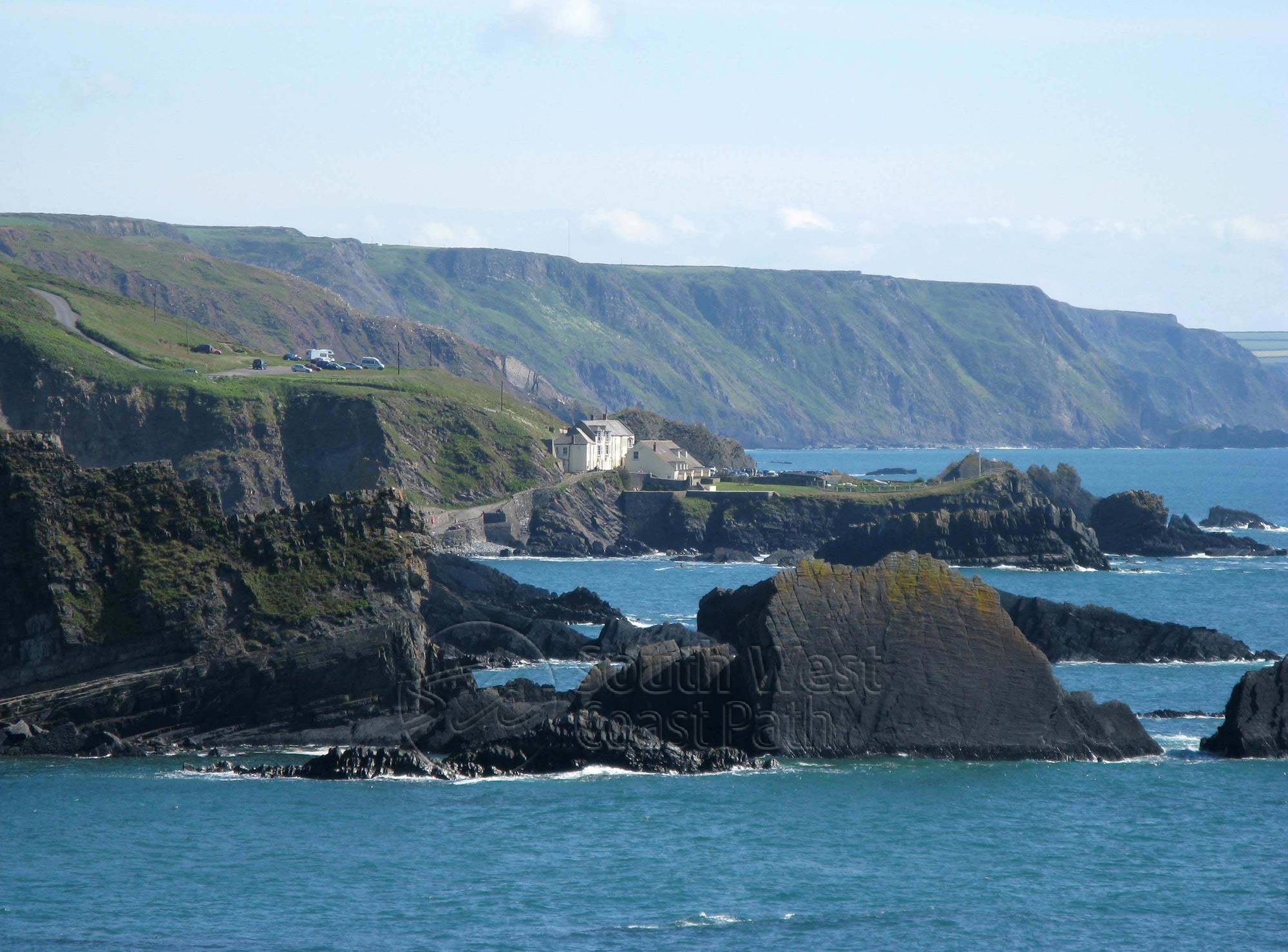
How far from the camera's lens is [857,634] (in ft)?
98.7

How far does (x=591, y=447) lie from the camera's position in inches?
4924

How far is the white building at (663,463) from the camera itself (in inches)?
4852

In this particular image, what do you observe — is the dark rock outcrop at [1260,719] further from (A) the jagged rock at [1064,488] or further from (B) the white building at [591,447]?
(B) the white building at [591,447]

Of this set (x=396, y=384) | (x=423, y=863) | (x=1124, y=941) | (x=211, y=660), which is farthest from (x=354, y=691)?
(x=396, y=384)

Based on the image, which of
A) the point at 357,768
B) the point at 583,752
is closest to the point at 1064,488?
the point at 583,752

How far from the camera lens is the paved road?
396 feet

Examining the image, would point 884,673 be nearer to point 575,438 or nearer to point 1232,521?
point 575,438

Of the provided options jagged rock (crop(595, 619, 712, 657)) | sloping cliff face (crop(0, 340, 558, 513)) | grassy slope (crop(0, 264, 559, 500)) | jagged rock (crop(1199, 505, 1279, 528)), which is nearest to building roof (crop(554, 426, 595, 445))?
grassy slope (crop(0, 264, 559, 500))

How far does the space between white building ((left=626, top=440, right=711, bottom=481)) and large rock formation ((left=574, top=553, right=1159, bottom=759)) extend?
8956cm

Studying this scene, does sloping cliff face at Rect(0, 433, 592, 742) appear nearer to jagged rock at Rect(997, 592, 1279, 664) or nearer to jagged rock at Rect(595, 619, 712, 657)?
jagged rock at Rect(595, 619, 712, 657)

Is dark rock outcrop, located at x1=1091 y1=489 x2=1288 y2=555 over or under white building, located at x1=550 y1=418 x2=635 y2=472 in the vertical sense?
under

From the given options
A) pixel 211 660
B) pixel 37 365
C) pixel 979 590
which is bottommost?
pixel 211 660

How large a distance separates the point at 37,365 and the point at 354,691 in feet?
281

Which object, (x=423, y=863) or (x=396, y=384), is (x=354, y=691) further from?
(x=396, y=384)
